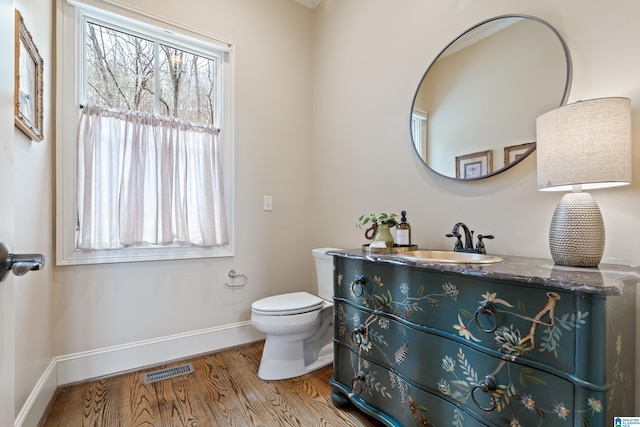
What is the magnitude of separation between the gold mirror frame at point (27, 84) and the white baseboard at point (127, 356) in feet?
4.11

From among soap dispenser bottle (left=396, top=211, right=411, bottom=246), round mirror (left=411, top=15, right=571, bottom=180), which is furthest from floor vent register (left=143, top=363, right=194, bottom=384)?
round mirror (left=411, top=15, right=571, bottom=180)

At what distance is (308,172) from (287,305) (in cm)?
130

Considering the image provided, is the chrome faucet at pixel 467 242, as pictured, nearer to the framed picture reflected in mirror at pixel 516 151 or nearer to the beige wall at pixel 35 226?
the framed picture reflected in mirror at pixel 516 151

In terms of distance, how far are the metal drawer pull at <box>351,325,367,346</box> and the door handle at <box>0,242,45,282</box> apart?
4.12 ft

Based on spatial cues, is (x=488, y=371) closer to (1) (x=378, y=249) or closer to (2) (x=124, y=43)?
(1) (x=378, y=249)

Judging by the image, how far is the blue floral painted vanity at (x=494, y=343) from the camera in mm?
800

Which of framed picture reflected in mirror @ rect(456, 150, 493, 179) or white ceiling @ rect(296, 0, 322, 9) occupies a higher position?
white ceiling @ rect(296, 0, 322, 9)

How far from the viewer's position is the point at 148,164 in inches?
81.6

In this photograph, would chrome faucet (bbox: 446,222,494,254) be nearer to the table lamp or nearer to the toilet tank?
the table lamp

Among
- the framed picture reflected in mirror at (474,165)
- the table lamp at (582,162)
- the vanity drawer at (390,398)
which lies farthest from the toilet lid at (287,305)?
the table lamp at (582,162)

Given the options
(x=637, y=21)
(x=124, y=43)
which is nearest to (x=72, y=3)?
(x=124, y=43)

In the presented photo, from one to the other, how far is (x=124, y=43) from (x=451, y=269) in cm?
253

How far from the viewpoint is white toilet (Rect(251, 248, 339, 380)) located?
1884mm

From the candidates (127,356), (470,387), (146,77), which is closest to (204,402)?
(127,356)
